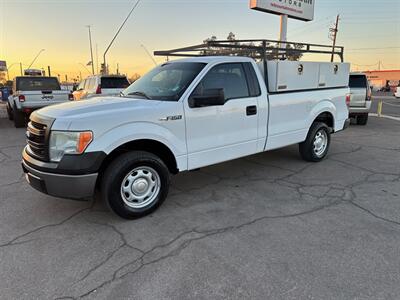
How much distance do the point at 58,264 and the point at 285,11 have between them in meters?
17.7

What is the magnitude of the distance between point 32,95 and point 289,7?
1404cm

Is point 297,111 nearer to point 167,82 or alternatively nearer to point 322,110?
point 322,110

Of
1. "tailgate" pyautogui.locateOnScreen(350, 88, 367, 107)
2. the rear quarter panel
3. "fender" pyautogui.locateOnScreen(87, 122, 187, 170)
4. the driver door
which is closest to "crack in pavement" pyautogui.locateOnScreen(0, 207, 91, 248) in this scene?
"fender" pyautogui.locateOnScreen(87, 122, 187, 170)

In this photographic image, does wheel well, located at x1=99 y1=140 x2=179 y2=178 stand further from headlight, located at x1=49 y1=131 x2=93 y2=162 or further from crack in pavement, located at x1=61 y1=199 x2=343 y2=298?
crack in pavement, located at x1=61 y1=199 x2=343 y2=298

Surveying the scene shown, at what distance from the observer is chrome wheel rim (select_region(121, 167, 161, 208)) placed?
12.1 ft

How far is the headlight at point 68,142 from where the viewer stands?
3238 mm

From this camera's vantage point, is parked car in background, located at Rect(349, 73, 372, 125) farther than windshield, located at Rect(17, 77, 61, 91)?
No

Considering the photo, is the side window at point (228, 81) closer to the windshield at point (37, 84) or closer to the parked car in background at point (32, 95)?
the parked car in background at point (32, 95)

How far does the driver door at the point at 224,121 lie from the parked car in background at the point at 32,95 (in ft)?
28.9

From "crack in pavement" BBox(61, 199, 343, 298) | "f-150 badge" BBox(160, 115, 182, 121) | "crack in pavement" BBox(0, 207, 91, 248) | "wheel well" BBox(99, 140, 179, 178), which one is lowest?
"crack in pavement" BBox(61, 199, 343, 298)

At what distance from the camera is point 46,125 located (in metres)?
3.39

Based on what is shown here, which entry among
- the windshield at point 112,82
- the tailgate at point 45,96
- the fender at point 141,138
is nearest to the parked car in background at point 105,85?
the windshield at point 112,82

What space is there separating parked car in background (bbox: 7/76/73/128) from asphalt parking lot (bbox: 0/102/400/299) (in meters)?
6.34

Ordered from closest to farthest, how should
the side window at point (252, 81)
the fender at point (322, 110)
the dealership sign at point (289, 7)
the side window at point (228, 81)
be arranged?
the side window at point (228, 81), the side window at point (252, 81), the fender at point (322, 110), the dealership sign at point (289, 7)
